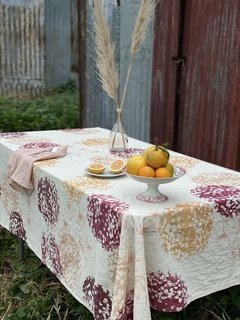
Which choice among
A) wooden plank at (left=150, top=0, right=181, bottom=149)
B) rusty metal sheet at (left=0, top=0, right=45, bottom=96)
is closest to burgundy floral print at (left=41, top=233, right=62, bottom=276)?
wooden plank at (left=150, top=0, right=181, bottom=149)

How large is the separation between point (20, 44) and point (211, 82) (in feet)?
19.9

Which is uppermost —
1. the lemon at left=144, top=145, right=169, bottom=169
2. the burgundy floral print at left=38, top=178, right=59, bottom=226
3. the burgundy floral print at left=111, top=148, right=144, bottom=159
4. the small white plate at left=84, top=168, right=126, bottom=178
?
the lemon at left=144, top=145, right=169, bottom=169

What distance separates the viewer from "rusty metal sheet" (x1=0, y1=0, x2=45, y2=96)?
814 cm

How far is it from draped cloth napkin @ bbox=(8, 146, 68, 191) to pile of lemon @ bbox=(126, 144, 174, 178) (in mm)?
689

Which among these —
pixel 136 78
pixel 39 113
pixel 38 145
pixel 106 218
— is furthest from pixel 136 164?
pixel 39 113

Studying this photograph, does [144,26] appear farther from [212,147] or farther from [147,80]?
[147,80]

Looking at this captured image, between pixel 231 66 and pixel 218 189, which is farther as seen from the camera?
pixel 231 66

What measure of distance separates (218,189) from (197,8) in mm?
1870

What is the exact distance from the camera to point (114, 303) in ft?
4.34

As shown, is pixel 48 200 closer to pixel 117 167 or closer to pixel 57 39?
pixel 117 167

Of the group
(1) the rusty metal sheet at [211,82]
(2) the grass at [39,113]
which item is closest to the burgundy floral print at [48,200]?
(1) the rusty metal sheet at [211,82]

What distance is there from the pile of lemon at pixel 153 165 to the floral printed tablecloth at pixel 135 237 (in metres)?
0.11

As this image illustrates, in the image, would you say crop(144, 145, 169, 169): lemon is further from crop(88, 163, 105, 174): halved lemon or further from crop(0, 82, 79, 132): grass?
crop(0, 82, 79, 132): grass

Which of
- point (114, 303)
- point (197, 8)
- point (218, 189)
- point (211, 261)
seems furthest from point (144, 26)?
point (197, 8)
